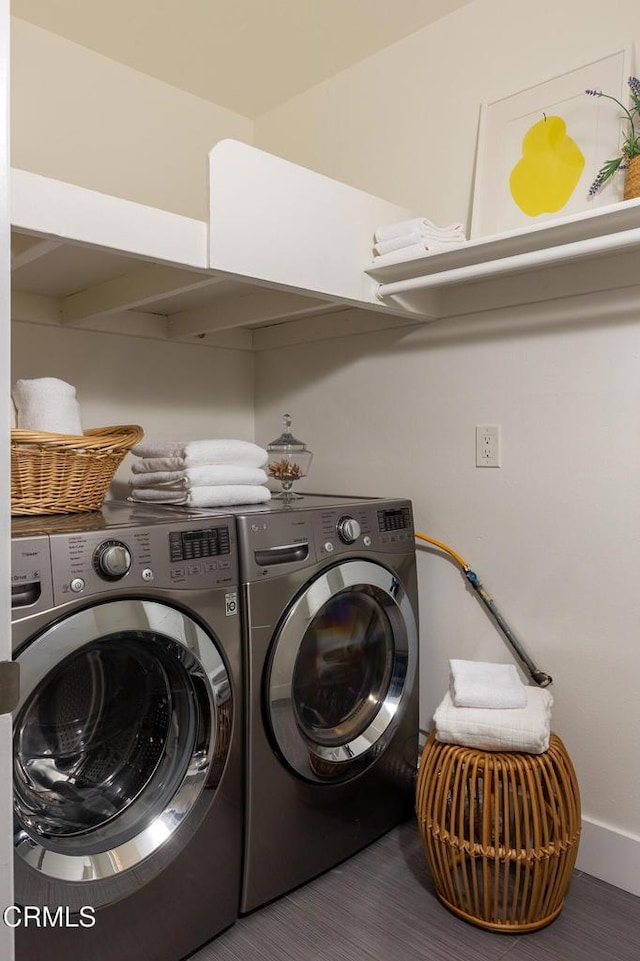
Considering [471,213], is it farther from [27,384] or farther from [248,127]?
[27,384]

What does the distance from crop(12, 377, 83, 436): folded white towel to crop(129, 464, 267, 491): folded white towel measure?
0.26 meters

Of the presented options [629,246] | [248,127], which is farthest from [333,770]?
[248,127]

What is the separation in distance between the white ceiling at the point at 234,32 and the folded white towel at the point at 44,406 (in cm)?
110

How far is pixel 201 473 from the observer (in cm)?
174

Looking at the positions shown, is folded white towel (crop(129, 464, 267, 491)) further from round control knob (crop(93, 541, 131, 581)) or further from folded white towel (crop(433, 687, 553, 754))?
folded white towel (crop(433, 687, 553, 754))

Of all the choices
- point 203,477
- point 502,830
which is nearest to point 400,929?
point 502,830

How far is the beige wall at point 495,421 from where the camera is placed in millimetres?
1705

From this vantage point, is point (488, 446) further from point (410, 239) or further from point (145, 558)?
point (145, 558)

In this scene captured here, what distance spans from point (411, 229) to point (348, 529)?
31.3 inches

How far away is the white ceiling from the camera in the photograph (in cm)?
193

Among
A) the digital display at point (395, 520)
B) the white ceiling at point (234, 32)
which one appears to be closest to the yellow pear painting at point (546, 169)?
the white ceiling at point (234, 32)

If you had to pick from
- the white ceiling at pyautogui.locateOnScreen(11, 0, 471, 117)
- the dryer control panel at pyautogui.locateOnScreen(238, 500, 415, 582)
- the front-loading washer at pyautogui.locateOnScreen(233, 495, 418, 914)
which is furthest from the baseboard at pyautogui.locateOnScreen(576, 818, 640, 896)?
the white ceiling at pyautogui.locateOnScreen(11, 0, 471, 117)

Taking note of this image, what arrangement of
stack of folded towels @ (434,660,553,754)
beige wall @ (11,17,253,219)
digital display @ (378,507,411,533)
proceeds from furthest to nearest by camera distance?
beige wall @ (11,17,253,219), digital display @ (378,507,411,533), stack of folded towels @ (434,660,553,754)

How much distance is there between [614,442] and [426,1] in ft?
4.45
